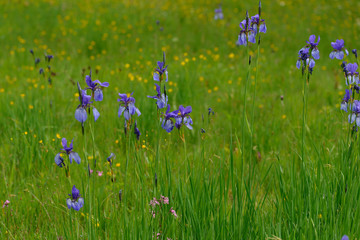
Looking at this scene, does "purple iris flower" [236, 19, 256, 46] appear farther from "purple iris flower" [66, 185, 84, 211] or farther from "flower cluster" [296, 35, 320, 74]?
"purple iris flower" [66, 185, 84, 211]

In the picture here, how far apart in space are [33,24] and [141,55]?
132 inches

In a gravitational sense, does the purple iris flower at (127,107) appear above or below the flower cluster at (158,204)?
above

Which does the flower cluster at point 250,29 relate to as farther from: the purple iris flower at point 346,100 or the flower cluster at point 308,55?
the purple iris flower at point 346,100

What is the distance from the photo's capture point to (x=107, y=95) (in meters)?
5.23

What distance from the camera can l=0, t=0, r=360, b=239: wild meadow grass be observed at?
91.7 inches

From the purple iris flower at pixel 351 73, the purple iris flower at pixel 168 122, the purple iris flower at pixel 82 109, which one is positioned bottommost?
the purple iris flower at pixel 168 122

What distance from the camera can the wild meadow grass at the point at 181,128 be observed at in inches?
91.7

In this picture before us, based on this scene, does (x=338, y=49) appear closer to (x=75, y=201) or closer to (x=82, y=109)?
(x=82, y=109)

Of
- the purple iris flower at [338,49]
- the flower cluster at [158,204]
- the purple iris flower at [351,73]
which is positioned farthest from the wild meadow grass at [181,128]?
the purple iris flower at [338,49]

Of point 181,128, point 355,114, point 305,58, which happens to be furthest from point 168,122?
point 355,114

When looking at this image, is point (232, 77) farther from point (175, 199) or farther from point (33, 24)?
point (33, 24)

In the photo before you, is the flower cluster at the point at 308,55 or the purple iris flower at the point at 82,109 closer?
the purple iris flower at the point at 82,109

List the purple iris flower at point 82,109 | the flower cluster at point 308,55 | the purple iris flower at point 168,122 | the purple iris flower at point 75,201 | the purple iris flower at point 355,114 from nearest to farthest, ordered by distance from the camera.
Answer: the purple iris flower at point 82,109 < the purple iris flower at point 75,201 < the purple iris flower at point 168,122 < the flower cluster at point 308,55 < the purple iris flower at point 355,114

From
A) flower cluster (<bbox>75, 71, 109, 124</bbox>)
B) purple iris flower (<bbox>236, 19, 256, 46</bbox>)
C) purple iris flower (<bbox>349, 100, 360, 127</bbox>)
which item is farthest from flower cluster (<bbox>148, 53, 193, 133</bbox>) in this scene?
purple iris flower (<bbox>349, 100, 360, 127</bbox>)
